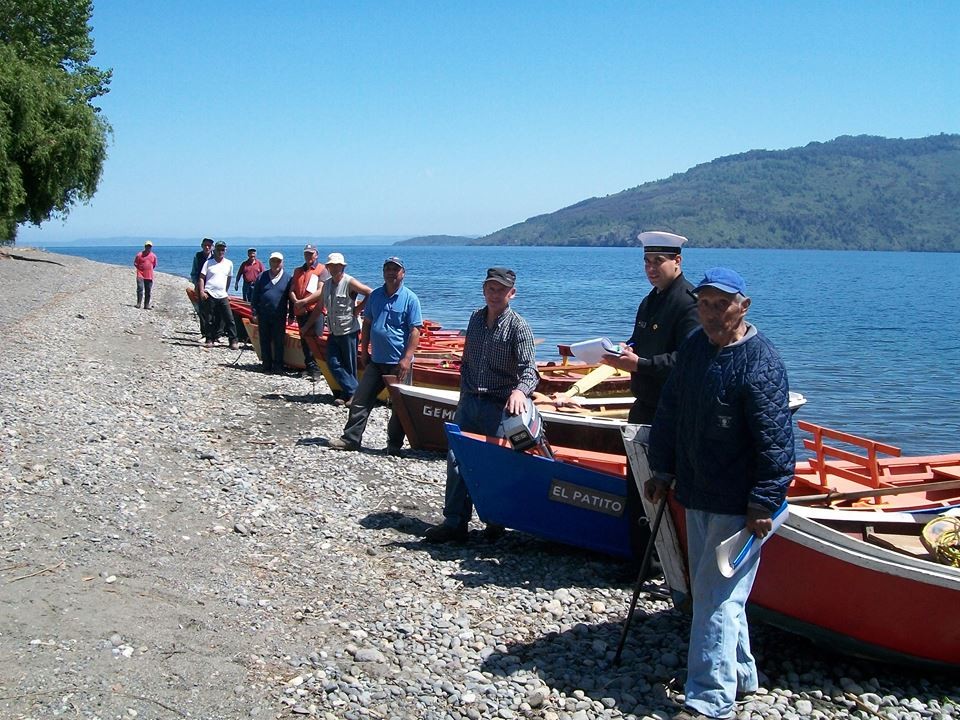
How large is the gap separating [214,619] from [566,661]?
2.06m

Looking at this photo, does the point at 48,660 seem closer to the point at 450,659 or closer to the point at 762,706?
the point at 450,659

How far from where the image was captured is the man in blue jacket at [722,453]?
4.23m

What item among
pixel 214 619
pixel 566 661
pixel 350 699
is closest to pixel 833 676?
pixel 566 661

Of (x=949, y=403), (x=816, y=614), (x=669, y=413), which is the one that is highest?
(x=669, y=413)

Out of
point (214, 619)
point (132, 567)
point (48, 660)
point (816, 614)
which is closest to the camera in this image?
point (48, 660)

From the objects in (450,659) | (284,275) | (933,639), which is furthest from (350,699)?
(284,275)

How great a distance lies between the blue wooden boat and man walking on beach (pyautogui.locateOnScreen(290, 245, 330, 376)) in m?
7.32

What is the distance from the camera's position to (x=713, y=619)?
4488 millimetres

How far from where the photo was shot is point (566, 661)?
5484 millimetres

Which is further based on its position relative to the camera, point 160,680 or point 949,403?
point 949,403

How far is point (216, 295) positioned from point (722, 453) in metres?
15.9

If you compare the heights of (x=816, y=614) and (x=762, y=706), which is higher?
(x=816, y=614)

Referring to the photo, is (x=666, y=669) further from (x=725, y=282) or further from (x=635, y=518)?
(x=725, y=282)

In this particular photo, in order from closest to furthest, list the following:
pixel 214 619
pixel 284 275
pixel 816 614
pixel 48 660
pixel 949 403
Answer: pixel 48 660, pixel 816 614, pixel 214 619, pixel 284 275, pixel 949 403
